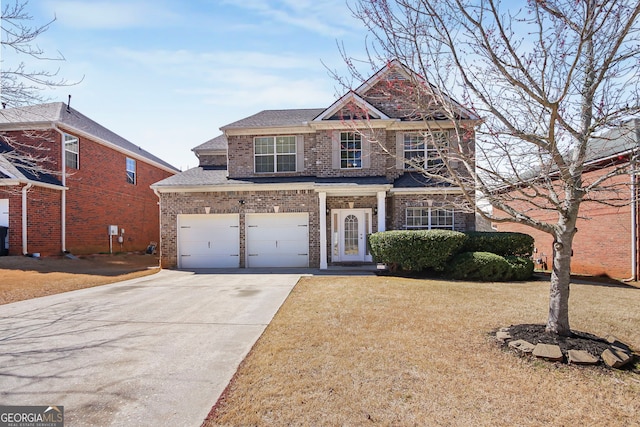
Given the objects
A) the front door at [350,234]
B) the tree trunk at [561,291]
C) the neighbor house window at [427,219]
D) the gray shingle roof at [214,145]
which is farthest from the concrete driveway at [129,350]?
the gray shingle roof at [214,145]

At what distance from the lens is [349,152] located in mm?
15102

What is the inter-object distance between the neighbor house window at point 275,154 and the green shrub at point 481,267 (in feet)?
25.5

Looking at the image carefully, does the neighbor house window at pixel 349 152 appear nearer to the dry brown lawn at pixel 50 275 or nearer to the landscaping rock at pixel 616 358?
the dry brown lawn at pixel 50 275

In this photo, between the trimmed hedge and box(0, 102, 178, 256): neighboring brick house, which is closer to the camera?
the trimmed hedge

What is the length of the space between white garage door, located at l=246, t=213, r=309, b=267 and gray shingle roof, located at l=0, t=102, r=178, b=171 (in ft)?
33.8

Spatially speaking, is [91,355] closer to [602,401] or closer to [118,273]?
[602,401]

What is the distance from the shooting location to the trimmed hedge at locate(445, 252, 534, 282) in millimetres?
10906

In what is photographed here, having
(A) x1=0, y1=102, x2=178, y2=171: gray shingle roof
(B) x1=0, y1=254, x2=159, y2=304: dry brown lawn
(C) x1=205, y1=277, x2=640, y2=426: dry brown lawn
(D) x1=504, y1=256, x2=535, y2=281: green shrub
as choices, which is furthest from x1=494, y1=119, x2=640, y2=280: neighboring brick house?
(A) x1=0, y1=102, x2=178, y2=171: gray shingle roof

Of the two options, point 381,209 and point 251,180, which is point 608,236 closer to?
point 381,209

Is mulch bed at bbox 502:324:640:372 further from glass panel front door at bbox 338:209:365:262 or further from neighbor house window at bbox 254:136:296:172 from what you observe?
neighbor house window at bbox 254:136:296:172

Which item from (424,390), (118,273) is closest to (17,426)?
(424,390)

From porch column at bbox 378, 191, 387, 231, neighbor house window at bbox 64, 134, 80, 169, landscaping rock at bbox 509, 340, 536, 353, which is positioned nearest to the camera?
landscaping rock at bbox 509, 340, 536, 353

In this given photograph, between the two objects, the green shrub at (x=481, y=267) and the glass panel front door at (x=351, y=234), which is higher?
the glass panel front door at (x=351, y=234)

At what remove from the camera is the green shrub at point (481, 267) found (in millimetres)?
10898
